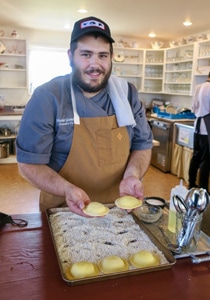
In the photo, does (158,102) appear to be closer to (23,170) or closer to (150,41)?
(150,41)

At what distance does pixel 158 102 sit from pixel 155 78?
0.51 metres

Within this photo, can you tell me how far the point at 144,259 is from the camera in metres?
0.81

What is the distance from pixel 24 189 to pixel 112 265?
317 centimetres

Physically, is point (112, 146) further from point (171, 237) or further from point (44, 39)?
point (44, 39)

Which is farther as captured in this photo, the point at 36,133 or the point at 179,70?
the point at 179,70

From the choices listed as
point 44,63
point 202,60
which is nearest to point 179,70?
point 202,60

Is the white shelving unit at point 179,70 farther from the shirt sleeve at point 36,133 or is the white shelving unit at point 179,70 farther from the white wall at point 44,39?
the shirt sleeve at point 36,133

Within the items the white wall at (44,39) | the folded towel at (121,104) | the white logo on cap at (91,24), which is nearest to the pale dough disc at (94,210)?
the folded towel at (121,104)

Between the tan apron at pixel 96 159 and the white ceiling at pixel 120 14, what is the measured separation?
2.51 meters

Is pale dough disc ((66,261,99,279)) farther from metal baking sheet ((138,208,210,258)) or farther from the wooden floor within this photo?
the wooden floor

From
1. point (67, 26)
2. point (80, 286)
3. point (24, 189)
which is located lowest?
point (24, 189)

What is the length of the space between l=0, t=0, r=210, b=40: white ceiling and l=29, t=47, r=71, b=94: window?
0.47 metres

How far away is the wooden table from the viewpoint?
69cm

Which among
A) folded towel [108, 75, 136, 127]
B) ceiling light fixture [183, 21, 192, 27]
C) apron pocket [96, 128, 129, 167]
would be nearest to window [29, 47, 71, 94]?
ceiling light fixture [183, 21, 192, 27]
